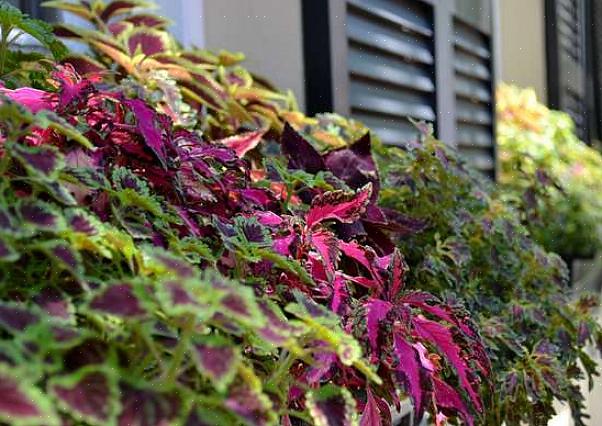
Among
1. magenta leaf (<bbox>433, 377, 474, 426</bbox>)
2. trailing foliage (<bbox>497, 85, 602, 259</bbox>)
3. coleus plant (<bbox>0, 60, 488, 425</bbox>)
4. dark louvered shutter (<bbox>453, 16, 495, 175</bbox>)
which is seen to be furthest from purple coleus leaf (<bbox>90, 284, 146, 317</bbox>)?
trailing foliage (<bbox>497, 85, 602, 259</bbox>)

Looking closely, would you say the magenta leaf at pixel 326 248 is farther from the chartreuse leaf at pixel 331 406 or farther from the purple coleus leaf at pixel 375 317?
the chartreuse leaf at pixel 331 406

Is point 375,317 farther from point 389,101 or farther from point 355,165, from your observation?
point 389,101

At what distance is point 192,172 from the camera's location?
775 millimetres

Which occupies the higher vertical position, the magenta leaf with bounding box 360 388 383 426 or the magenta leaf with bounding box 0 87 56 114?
the magenta leaf with bounding box 0 87 56 114

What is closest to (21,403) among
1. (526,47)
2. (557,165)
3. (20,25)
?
(20,25)

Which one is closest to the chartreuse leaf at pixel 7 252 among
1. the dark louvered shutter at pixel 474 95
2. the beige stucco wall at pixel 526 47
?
the dark louvered shutter at pixel 474 95

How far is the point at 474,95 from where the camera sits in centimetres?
294

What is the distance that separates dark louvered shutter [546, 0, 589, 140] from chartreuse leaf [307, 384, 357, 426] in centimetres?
539

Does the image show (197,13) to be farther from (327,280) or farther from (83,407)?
(83,407)

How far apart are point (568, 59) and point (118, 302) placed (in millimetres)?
6271

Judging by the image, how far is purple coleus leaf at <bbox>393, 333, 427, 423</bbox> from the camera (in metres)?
0.69

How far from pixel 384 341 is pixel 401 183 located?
0.65 metres

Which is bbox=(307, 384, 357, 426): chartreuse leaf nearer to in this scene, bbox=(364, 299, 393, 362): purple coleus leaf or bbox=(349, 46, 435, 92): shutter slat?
bbox=(364, 299, 393, 362): purple coleus leaf

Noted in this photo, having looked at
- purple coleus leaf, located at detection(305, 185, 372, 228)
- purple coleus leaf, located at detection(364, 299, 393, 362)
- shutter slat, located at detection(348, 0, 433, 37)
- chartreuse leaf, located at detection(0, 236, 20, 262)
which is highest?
shutter slat, located at detection(348, 0, 433, 37)
